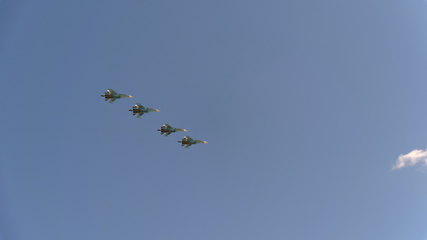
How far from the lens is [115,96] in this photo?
7631 cm

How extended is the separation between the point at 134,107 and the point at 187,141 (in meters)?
18.8

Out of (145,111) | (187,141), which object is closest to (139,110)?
(145,111)

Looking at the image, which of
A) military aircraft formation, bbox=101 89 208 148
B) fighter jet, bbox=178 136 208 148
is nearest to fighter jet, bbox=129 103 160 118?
military aircraft formation, bbox=101 89 208 148

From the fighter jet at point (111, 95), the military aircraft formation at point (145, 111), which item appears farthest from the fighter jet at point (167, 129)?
the fighter jet at point (111, 95)

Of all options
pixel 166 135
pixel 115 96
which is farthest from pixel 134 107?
pixel 166 135

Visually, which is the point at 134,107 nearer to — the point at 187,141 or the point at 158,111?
the point at 158,111

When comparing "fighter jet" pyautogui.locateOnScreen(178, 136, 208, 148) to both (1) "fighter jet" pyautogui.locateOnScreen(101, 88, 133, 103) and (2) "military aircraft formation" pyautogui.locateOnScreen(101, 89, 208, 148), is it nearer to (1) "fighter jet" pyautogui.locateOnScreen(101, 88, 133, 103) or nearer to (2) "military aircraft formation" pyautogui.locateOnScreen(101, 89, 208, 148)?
(2) "military aircraft formation" pyautogui.locateOnScreen(101, 89, 208, 148)

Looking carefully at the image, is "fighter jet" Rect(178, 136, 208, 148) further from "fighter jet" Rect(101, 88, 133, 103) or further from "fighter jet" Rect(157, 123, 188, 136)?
"fighter jet" Rect(101, 88, 133, 103)

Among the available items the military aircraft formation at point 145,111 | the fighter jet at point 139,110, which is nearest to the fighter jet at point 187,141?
the military aircraft formation at point 145,111

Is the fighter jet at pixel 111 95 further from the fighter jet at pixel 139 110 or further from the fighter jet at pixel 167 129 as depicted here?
the fighter jet at pixel 167 129

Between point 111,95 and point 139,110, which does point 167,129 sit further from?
point 111,95

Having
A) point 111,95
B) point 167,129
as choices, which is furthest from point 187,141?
point 111,95

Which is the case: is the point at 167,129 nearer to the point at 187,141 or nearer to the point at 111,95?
the point at 187,141

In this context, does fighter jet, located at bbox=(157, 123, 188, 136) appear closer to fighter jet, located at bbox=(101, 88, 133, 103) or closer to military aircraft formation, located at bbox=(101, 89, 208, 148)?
military aircraft formation, located at bbox=(101, 89, 208, 148)
